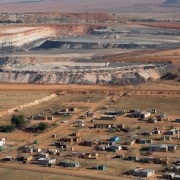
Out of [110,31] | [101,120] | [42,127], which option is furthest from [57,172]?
[110,31]

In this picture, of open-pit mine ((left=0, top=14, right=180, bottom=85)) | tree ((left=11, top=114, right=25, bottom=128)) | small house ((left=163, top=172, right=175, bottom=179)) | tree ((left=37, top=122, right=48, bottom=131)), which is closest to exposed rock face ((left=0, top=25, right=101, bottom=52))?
open-pit mine ((left=0, top=14, right=180, bottom=85))

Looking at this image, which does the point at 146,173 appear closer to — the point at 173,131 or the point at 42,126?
the point at 173,131

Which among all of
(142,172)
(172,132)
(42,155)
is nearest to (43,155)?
(42,155)

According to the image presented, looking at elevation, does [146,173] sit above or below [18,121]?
below

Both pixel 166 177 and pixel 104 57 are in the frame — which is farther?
pixel 104 57

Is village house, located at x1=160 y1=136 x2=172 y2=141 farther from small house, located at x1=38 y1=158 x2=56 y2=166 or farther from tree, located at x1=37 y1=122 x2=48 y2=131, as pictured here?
tree, located at x1=37 y1=122 x2=48 y2=131

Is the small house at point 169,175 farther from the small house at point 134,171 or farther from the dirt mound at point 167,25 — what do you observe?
the dirt mound at point 167,25

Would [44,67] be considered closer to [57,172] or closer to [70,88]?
[70,88]

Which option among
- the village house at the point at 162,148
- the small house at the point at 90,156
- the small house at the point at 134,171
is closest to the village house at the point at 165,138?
the village house at the point at 162,148

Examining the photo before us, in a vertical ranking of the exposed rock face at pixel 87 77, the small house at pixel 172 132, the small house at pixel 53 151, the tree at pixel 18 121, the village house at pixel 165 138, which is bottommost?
the small house at pixel 53 151
